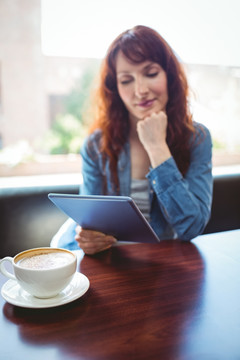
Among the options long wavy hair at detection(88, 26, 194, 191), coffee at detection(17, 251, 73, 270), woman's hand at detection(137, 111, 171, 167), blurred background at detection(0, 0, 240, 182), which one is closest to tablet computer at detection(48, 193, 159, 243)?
coffee at detection(17, 251, 73, 270)

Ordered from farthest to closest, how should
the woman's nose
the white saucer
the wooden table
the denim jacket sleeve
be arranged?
the woman's nose → the denim jacket sleeve → the white saucer → the wooden table

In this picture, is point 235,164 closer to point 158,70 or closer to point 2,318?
point 158,70

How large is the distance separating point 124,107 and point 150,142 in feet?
1.22

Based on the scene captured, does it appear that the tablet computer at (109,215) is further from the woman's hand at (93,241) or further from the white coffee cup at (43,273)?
the white coffee cup at (43,273)

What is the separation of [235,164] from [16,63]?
4.20 meters

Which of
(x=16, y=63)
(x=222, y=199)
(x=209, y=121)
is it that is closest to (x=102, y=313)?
(x=222, y=199)

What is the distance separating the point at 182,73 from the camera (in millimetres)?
1475

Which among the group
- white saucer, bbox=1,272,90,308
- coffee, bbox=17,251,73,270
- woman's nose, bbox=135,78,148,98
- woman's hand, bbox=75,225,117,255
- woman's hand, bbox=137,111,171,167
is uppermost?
woman's nose, bbox=135,78,148,98

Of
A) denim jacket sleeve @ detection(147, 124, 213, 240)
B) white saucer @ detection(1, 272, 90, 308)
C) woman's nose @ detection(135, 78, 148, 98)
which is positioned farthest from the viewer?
woman's nose @ detection(135, 78, 148, 98)

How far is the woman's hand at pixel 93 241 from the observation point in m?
0.90

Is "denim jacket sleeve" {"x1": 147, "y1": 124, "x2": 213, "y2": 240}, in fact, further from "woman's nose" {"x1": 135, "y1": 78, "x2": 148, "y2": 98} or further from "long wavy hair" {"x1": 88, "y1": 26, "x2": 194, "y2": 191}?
"woman's nose" {"x1": 135, "y1": 78, "x2": 148, "y2": 98}

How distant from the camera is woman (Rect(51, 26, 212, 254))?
1171 mm

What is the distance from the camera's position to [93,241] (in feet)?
3.00

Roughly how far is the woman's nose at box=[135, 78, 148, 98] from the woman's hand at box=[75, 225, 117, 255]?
64 centimetres
